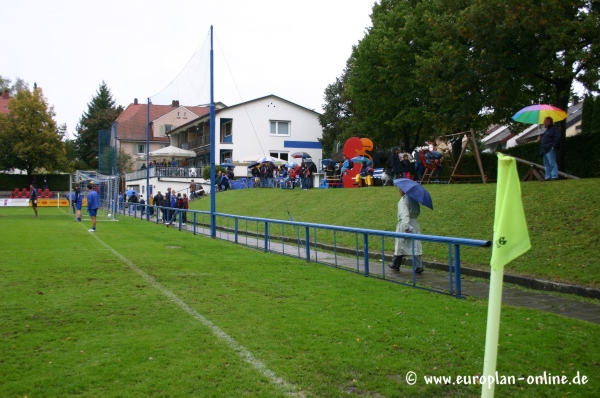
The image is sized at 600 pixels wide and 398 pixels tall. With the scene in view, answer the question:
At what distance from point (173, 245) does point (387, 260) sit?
658 cm

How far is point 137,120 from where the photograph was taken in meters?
81.2

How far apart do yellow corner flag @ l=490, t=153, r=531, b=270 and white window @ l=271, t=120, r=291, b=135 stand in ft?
176

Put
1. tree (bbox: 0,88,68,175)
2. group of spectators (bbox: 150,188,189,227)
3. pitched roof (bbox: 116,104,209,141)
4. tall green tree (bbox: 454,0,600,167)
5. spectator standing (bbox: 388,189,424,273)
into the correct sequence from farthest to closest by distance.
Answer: pitched roof (bbox: 116,104,209,141)
tree (bbox: 0,88,68,175)
group of spectators (bbox: 150,188,189,227)
tall green tree (bbox: 454,0,600,167)
spectator standing (bbox: 388,189,424,273)

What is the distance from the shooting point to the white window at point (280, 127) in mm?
56219

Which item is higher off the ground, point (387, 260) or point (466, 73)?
point (466, 73)

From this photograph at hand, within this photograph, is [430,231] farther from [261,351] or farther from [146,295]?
[261,351]

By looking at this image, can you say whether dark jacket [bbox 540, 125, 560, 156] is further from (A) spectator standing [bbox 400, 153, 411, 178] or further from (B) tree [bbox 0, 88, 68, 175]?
(B) tree [bbox 0, 88, 68, 175]

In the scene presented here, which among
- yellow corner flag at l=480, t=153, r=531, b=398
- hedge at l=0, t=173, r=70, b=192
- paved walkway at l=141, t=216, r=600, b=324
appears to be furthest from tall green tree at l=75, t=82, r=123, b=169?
yellow corner flag at l=480, t=153, r=531, b=398

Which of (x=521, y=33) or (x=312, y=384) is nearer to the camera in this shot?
(x=312, y=384)

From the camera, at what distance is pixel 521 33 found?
789 inches

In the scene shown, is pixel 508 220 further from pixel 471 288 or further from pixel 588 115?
pixel 588 115

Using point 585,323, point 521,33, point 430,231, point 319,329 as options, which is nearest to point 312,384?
point 319,329

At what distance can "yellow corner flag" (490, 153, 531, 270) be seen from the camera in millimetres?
2930

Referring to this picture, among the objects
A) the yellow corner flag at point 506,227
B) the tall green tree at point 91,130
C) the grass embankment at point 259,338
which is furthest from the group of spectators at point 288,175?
the tall green tree at point 91,130
